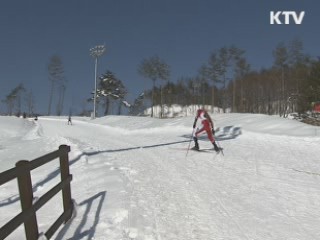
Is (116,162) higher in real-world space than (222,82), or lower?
lower

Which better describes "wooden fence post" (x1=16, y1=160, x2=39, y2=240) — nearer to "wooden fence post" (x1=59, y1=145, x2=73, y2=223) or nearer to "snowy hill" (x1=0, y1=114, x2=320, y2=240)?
"snowy hill" (x1=0, y1=114, x2=320, y2=240)

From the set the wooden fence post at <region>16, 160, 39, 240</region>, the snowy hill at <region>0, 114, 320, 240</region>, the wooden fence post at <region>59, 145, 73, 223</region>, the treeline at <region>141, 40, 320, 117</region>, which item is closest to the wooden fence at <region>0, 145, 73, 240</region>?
the wooden fence post at <region>16, 160, 39, 240</region>

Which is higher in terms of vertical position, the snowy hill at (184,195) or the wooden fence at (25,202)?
the wooden fence at (25,202)

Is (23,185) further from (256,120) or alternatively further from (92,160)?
(256,120)

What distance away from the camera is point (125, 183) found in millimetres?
Result: 8633

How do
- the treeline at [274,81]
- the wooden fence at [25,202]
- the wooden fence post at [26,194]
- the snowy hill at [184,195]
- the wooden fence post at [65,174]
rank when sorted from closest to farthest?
the wooden fence at [25,202] < the wooden fence post at [26,194] < the snowy hill at [184,195] < the wooden fence post at [65,174] < the treeline at [274,81]

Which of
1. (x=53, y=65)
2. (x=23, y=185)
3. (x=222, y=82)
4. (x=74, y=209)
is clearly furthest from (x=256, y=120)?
(x=53, y=65)

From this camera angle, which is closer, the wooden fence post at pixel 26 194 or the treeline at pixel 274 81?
the wooden fence post at pixel 26 194

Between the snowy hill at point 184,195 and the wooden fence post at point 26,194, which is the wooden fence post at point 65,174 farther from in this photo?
the wooden fence post at point 26,194

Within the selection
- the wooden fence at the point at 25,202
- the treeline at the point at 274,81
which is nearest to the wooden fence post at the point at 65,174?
the wooden fence at the point at 25,202

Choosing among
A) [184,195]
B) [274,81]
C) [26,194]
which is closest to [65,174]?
[26,194]

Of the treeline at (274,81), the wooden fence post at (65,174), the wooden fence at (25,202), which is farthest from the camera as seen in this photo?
the treeline at (274,81)

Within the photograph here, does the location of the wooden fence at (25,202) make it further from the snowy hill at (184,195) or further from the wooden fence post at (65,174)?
the snowy hill at (184,195)

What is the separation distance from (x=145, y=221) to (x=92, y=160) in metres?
6.88
